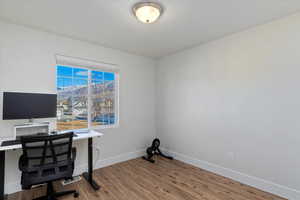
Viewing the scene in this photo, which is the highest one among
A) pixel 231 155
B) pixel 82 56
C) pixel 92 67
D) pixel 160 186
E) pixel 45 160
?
pixel 82 56

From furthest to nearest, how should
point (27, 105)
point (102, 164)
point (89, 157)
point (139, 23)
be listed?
point (102, 164) → point (89, 157) → point (139, 23) → point (27, 105)

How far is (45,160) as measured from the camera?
70.8 inches

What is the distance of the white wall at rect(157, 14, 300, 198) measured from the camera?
82.4 inches

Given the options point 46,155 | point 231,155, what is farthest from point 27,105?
point 231,155

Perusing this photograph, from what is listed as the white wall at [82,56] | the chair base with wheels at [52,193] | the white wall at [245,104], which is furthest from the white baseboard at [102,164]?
the white wall at [245,104]

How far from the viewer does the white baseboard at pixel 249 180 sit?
6.78ft

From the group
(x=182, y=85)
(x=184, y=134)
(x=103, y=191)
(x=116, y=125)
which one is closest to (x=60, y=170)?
(x=103, y=191)

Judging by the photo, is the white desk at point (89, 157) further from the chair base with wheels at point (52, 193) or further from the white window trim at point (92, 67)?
the white window trim at point (92, 67)

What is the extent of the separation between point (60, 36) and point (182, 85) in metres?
2.62

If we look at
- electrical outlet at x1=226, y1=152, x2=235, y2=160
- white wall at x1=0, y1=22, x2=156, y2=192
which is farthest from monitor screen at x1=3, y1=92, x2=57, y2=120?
electrical outlet at x1=226, y1=152, x2=235, y2=160

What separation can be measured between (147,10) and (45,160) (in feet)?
7.21

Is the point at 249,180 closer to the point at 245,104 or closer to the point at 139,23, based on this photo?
the point at 245,104

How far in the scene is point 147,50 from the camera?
3.47 m

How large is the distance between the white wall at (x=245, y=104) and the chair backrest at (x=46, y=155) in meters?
2.40
